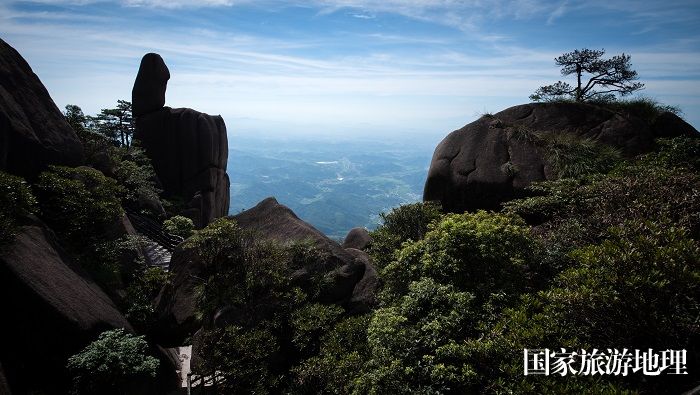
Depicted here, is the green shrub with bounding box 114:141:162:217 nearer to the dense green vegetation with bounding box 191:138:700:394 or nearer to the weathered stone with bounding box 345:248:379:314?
the dense green vegetation with bounding box 191:138:700:394

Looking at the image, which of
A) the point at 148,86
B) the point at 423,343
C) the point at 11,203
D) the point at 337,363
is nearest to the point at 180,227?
the point at 11,203

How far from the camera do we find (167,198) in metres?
31.8

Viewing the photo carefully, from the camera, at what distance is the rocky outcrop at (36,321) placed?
9.28m

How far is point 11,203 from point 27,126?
6.73 meters

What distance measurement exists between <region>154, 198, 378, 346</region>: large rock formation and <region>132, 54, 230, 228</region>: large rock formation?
19.6 metres

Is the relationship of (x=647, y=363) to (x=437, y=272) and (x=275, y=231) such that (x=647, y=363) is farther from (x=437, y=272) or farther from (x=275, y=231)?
(x=275, y=231)

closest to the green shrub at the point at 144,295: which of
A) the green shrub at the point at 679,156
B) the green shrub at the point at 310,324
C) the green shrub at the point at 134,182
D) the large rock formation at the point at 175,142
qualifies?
the green shrub at the point at 310,324

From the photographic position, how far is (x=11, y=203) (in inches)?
A: 396

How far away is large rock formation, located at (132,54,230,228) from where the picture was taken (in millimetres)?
32469

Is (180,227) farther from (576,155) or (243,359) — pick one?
(576,155)

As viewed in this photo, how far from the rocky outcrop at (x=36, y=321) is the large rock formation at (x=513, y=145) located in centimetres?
1622

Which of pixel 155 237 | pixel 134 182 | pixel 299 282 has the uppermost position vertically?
pixel 134 182

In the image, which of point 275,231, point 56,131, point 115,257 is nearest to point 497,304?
point 275,231

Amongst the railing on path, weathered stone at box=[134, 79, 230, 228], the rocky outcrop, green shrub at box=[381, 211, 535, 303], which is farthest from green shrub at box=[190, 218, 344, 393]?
weathered stone at box=[134, 79, 230, 228]
